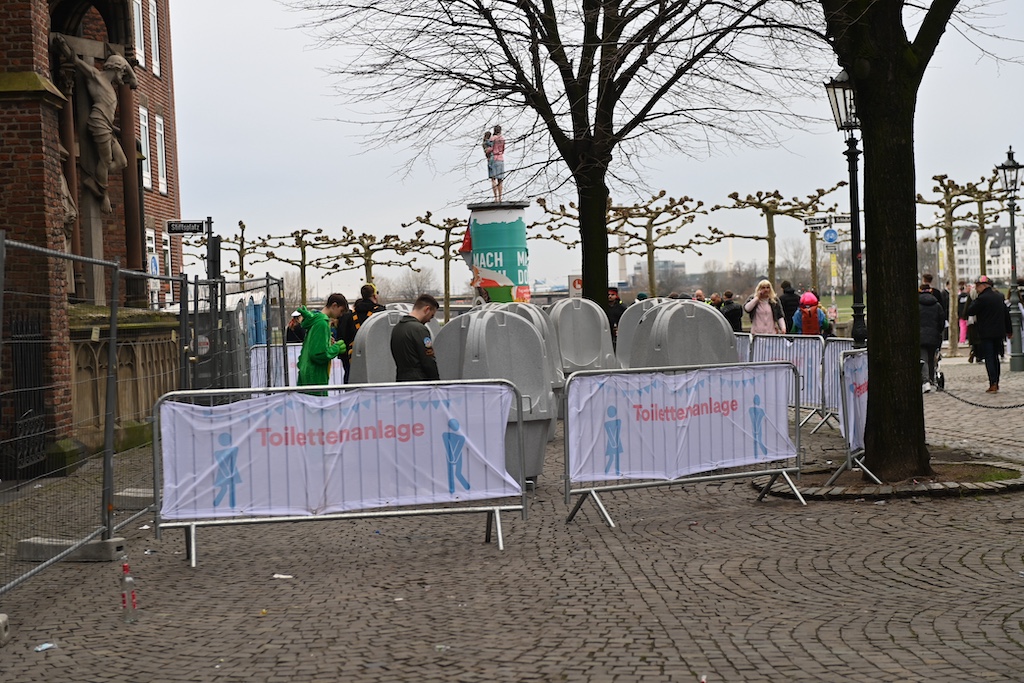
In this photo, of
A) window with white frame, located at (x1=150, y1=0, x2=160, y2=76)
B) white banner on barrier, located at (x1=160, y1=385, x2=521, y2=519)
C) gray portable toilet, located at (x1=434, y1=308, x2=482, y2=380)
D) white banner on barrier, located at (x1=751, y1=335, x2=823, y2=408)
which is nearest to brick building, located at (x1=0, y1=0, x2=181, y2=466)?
white banner on barrier, located at (x1=160, y1=385, x2=521, y2=519)

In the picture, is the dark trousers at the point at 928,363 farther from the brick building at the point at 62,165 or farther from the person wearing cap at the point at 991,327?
the brick building at the point at 62,165

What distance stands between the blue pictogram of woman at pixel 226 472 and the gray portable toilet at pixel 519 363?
307cm

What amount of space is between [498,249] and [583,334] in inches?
193

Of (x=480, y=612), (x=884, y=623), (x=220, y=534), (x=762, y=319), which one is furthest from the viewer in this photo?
(x=762, y=319)

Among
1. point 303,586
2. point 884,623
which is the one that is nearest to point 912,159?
point 884,623

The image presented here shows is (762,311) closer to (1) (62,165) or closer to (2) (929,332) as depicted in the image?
(2) (929,332)

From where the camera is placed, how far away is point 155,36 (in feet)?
114

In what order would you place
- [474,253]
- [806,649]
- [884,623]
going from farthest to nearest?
1. [474,253]
2. [884,623]
3. [806,649]

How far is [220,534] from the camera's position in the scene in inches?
389

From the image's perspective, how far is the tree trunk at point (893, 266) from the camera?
10945 mm

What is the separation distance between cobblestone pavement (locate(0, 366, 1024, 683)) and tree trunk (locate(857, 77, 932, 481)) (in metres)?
0.91

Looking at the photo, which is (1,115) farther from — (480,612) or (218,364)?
(480,612)

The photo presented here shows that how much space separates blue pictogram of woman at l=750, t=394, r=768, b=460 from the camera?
10.4 m

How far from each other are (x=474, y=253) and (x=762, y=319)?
17.2 ft
